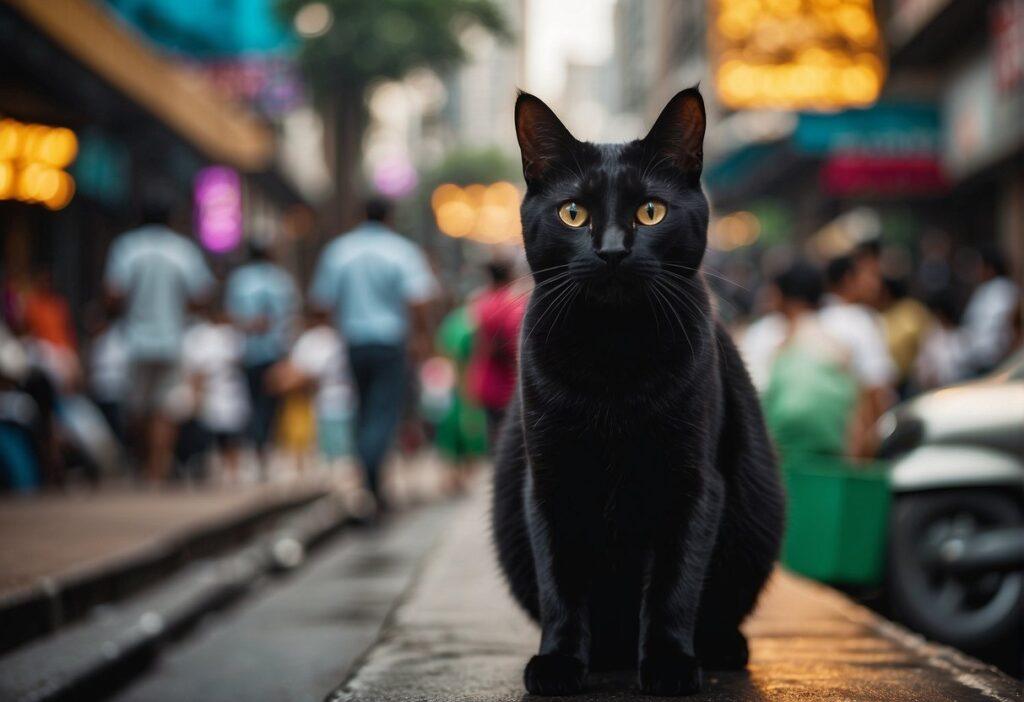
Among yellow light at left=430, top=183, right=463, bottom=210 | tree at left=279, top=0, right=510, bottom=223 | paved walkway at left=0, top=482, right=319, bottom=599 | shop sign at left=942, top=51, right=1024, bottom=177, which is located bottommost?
paved walkway at left=0, top=482, right=319, bottom=599

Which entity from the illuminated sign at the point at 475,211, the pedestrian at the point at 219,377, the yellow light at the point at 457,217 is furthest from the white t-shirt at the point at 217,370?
the yellow light at the point at 457,217

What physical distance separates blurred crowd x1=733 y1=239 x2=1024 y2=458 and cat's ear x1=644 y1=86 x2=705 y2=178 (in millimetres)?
793

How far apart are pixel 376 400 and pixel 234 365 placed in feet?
11.3

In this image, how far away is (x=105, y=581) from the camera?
4477 millimetres

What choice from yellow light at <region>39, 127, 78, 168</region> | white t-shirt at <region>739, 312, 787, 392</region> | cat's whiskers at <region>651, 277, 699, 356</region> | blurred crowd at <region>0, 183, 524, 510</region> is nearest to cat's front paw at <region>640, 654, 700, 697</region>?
cat's whiskers at <region>651, 277, 699, 356</region>

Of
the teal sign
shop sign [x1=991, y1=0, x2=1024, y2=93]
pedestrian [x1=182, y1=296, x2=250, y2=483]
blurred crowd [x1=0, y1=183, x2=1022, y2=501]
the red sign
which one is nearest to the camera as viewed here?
blurred crowd [x1=0, y1=183, x2=1022, y2=501]

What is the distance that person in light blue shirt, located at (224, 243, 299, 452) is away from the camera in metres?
10.3

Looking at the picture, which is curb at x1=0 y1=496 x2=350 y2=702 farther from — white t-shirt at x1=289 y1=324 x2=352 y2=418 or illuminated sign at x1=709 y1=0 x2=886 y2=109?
illuminated sign at x1=709 y1=0 x2=886 y2=109

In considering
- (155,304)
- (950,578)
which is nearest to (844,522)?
(950,578)

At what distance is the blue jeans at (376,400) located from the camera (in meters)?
7.54

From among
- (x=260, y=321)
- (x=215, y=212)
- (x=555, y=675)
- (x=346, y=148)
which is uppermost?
(x=346, y=148)

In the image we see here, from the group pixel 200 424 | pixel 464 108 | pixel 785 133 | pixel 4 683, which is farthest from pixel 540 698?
pixel 464 108

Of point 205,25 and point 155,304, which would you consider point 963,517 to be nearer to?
point 155,304

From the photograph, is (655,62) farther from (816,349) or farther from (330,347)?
(816,349)
